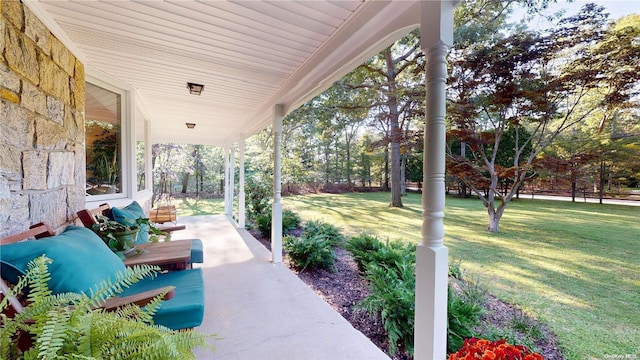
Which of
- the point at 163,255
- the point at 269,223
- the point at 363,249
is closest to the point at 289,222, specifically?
the point at 269,223

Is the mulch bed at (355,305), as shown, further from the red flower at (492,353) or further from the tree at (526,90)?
the tree at (526,90)

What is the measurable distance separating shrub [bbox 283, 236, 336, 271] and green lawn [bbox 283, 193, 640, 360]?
1.85 meters

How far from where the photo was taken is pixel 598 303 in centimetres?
241

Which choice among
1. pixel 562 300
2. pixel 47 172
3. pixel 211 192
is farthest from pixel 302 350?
pixel 211 192

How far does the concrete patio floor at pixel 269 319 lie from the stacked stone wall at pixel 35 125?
1462 mm

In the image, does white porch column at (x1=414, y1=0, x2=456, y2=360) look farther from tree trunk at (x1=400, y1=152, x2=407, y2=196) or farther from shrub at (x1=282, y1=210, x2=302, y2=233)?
tree trunk at (x1=400, y1=152, x2=407, y2=196)

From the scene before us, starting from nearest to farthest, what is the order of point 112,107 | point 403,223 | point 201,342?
Answer: point 201,342, point 112,107, point 403,223

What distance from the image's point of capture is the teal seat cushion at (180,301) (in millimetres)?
1614

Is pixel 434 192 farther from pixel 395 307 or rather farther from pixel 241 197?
pixel 241 197

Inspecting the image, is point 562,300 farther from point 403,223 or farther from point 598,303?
point 403,223

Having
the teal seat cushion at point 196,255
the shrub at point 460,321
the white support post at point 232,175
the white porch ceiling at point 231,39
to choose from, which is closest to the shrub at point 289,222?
the white support post at point 232,175

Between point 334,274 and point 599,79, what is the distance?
3.67 m

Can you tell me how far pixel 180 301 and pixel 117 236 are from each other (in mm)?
893

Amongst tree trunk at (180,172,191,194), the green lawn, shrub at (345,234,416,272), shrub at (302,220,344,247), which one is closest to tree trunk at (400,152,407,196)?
the green lawn
